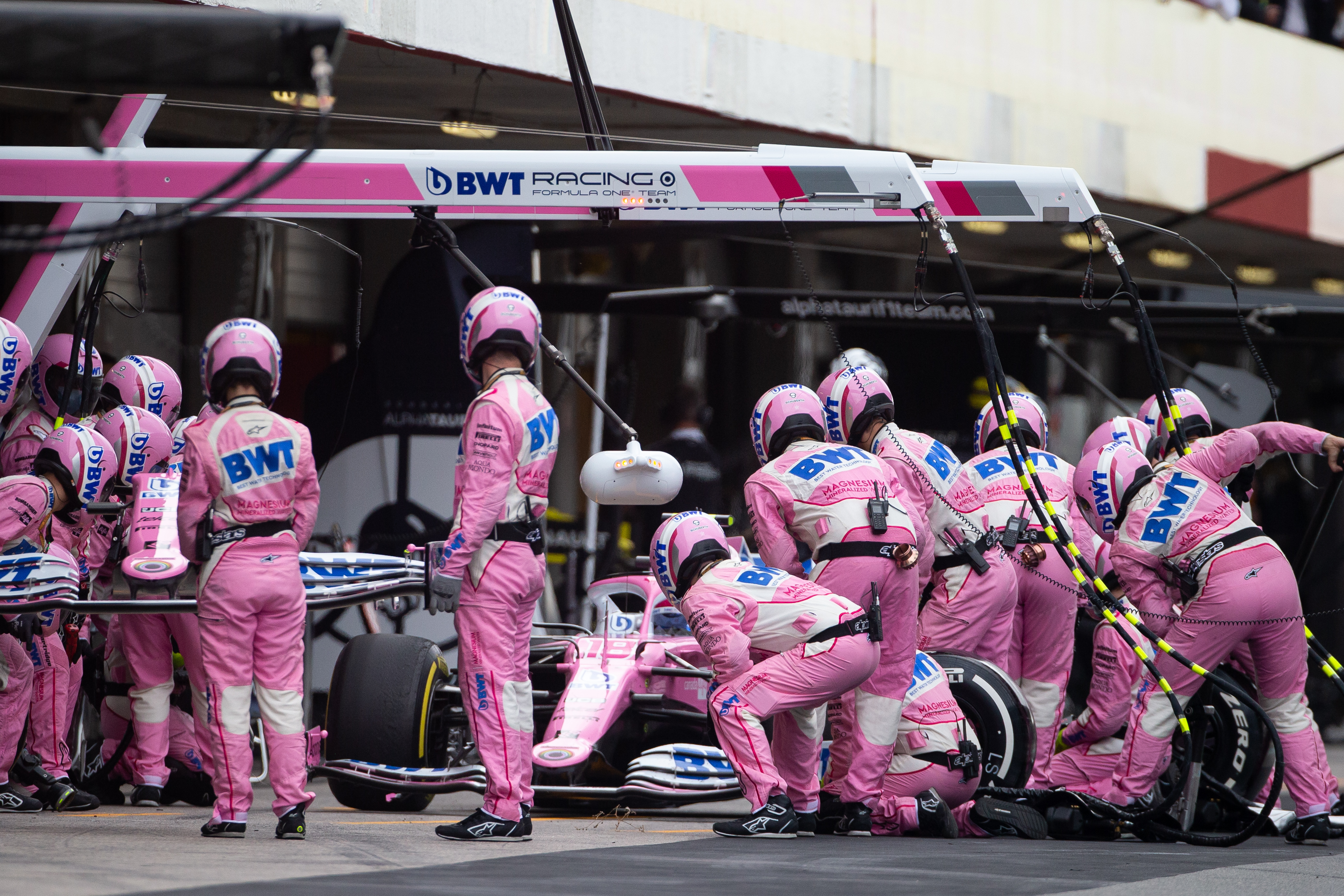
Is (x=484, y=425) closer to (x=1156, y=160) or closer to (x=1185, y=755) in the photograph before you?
(x=1185, y=755)

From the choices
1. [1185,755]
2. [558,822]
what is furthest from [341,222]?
[1185,755]

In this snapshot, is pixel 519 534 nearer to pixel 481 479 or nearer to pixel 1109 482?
pixel 481 479

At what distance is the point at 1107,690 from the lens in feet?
26.6

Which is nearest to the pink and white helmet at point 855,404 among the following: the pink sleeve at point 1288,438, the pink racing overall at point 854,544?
the pink racing overall at point 854,544

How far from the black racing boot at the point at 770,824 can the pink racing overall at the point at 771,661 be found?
34mm

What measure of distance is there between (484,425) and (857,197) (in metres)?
1.92

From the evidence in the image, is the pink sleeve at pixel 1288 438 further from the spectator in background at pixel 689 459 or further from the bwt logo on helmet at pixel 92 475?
the bwt logo on helmet at pixel 92 475

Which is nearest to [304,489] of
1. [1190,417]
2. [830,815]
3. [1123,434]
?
[830,815]

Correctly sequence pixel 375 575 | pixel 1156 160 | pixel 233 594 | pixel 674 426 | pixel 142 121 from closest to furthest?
pixel 233 594, pixel 375 575, pixel 142 121, pixel 674 426, pixel 1156 160

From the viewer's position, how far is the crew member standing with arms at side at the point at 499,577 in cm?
646

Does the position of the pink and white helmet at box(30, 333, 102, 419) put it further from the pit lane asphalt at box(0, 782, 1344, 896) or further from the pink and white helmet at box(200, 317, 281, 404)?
the pit lane asphalt at box(0, 782, 1344, 896)

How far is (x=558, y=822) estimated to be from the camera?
24.5 ft

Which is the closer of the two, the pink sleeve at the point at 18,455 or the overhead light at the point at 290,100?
the pink sleeve at the point at 18,455

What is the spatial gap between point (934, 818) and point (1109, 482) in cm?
172
